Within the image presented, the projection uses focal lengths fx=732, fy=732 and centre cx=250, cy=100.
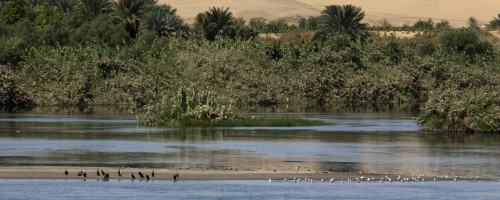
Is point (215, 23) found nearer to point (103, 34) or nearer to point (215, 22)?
point (215, 22)

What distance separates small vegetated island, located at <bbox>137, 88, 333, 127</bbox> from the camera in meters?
46.0

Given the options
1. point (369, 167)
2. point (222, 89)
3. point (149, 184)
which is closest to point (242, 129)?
point (369, 167)

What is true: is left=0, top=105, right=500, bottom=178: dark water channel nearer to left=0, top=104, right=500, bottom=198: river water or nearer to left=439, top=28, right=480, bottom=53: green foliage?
left=0, top=104, right=500, bottom=198: river water

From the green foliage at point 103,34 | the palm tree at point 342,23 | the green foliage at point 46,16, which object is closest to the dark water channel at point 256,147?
the palm tree at point 342,23

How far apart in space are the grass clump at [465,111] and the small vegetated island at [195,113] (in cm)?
902

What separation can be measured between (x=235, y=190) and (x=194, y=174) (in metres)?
2.96

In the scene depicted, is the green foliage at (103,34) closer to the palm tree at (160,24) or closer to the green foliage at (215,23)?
the palm tree at (160,24)

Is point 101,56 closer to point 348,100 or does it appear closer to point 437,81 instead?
point 348,100

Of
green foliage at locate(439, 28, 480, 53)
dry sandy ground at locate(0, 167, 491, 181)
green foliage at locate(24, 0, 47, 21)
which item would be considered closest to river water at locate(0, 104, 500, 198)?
dry sandy ground at locate(0, 167, 491, 181)

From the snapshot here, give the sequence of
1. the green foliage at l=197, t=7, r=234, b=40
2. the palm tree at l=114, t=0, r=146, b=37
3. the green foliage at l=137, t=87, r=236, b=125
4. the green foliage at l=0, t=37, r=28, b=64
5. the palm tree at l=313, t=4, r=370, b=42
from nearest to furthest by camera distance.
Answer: the green foliage at l=137, t=87, r=236, b=125, the green foliage at l=0, t=37, r=28, b=64, the palm tree at l=313, t=4, r=370, b=42, the palm tree at l=114, t=0, r=146, b=37, the green foliage at l=197, t=7, r=234, b=40

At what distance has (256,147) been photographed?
1262 inches

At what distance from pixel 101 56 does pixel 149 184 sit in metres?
65.7

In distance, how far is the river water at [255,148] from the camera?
25.3 meters

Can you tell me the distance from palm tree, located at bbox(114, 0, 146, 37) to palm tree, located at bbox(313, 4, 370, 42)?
97.4ft
